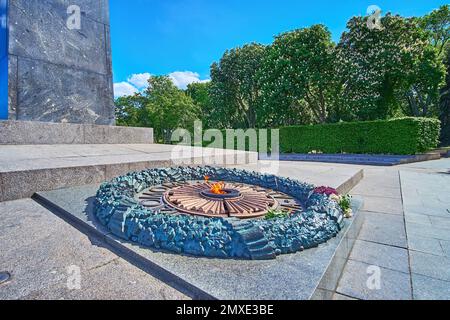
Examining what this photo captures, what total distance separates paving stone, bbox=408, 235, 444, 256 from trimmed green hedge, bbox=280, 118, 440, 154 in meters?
13.9

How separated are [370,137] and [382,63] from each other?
6696 millimetres

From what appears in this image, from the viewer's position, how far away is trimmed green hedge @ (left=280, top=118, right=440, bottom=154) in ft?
47.8

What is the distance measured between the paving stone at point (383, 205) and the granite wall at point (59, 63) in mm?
7585

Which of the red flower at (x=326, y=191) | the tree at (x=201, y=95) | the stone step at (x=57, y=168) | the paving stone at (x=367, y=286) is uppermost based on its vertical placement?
the tree at (x=201, y=95)

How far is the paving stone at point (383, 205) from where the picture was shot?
4.74 meters

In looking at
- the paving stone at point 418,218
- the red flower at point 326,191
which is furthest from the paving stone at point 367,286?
the paving stone at point 418,218

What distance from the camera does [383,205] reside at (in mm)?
5090

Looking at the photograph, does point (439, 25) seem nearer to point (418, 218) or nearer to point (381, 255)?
point (418, 218)

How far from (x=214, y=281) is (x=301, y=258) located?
874 millimetres

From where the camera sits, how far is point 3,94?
19.7 feet

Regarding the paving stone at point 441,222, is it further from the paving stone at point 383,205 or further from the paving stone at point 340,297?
the paving stone at point 340,297

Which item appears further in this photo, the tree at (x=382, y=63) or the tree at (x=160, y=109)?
the tree at (x=160, y=109)

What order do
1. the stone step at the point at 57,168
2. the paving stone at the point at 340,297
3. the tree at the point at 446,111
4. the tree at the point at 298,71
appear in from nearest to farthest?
the paving stone at the point at 340,297
the stone step at the point at 57,168
the tree at the point at 298,71
the tree at the point at 446,111
